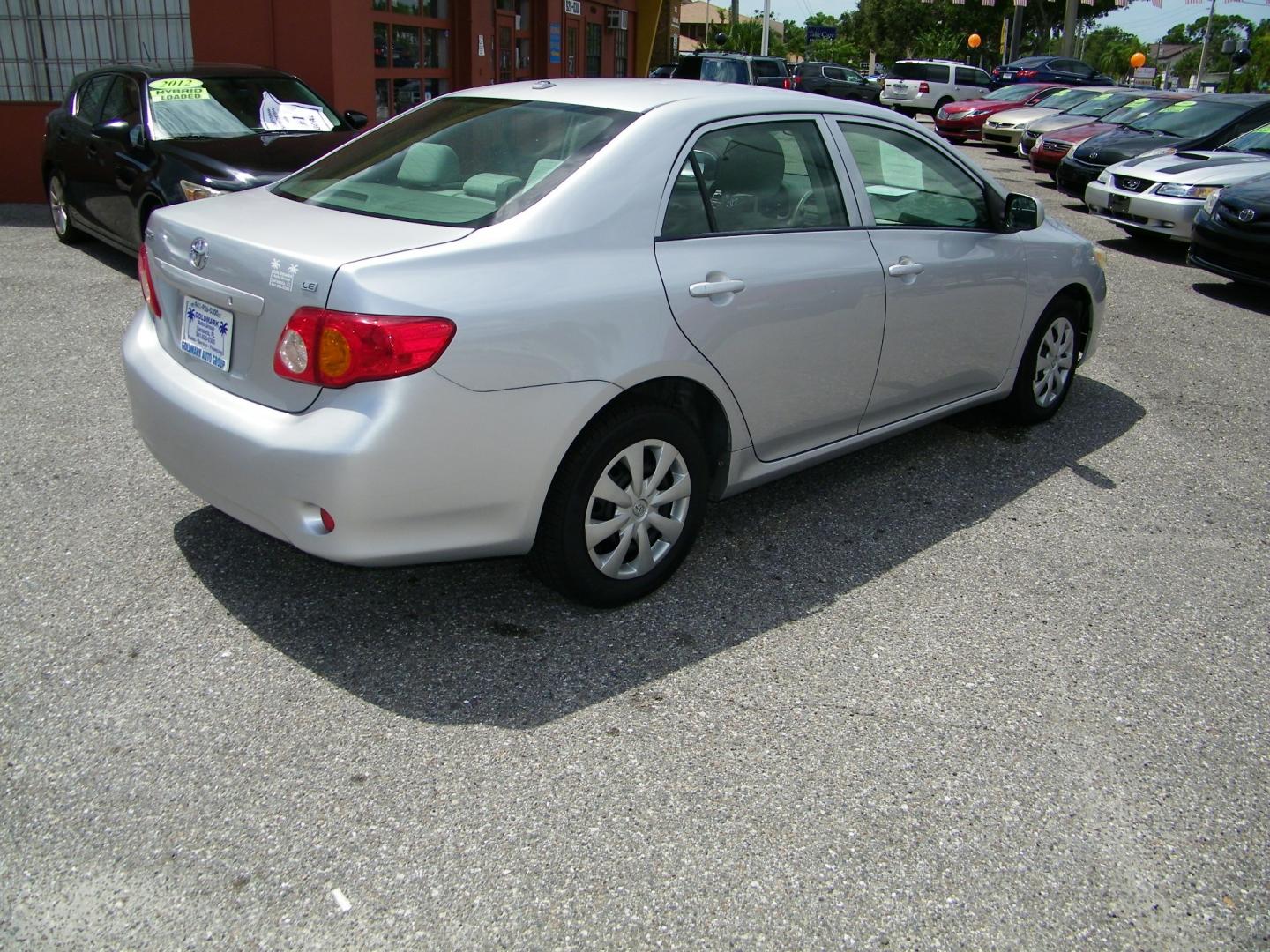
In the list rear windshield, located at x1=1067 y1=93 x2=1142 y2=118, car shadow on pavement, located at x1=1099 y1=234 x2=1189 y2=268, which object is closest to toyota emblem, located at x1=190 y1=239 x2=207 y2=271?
car shadow on pavement, located at x1=1099 y1=234 x2=1189 y2=268

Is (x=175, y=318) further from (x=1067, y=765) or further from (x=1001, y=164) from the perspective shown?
(x=1001, y=164)

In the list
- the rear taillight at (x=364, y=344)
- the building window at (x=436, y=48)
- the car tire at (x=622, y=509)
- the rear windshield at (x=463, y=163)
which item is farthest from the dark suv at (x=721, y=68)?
the rear taillight at (x=364, y=344)

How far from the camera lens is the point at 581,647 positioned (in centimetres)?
355

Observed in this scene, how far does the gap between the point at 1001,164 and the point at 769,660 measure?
18366 mm

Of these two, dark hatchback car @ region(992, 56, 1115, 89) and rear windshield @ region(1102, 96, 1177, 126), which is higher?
dark hatchback car @ region(992, 56, 1115, 89)

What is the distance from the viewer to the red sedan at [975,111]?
2362cm

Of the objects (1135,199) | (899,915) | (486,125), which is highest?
(486,125)

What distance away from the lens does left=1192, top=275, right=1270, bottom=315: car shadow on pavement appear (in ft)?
30.4

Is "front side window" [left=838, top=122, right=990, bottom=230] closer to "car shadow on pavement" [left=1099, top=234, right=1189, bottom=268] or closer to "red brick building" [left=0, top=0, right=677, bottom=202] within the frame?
"car shadow on pavement" [left=1099, top=234, right=1189, bottom=268]

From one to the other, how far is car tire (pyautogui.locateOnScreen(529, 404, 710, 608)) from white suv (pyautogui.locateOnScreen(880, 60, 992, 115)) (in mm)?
32506

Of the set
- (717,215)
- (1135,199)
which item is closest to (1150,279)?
(1135,199)

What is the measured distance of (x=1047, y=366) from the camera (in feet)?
18.5

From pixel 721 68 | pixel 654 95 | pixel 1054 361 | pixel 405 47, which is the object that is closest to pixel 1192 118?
pixel 405 47

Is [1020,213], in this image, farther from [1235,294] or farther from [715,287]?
[1235,294]
